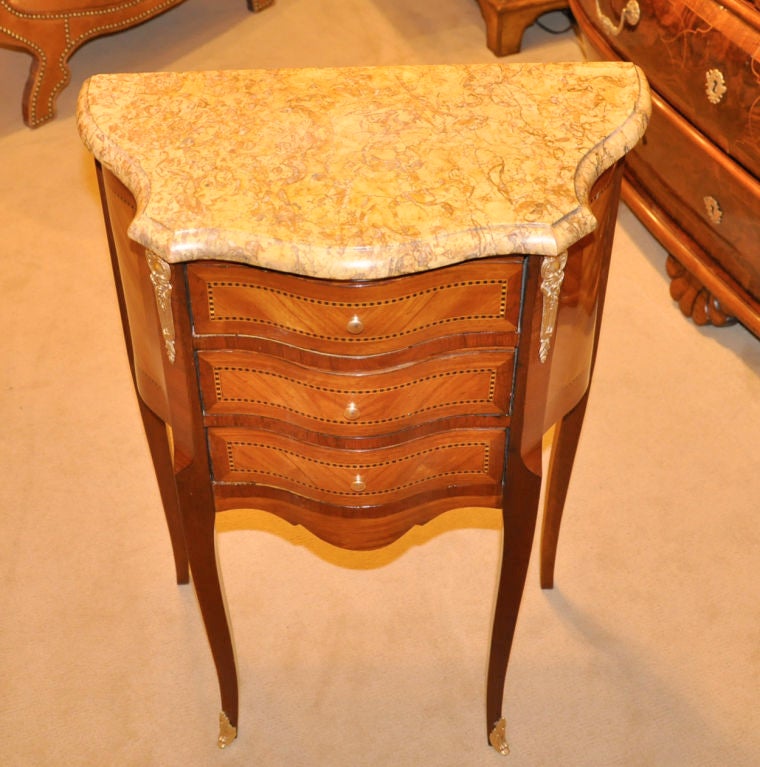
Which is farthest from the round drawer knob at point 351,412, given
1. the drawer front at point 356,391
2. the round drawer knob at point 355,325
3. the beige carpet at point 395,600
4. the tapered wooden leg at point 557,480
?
the beige carpet at point 395,600

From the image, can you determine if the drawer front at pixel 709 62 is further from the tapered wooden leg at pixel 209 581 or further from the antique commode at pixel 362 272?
the tapered wooden leg at pixel 209 581

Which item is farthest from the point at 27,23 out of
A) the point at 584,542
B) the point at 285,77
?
the point at 584,542

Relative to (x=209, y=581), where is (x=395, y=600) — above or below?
below

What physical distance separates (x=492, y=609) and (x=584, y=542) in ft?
0.91

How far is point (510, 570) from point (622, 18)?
1567 millimetres

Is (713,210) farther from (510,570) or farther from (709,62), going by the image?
(510,570)

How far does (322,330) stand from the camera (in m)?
1.49

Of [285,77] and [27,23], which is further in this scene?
[27,23]

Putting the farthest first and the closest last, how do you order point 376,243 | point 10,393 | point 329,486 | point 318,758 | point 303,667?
1. point 10,393
2. point 303,667
3. point 318,758
4. point 329,486
5. point 376,243

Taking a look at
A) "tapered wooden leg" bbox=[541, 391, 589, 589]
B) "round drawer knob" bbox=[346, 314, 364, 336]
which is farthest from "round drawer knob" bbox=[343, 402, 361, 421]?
"tapered wooden leg" bbox=[541, 391, 589, 589]

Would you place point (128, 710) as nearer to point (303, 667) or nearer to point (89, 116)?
point (303, 667)

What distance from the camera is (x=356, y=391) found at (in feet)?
5.08

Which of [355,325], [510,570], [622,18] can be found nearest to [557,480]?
[510,570]

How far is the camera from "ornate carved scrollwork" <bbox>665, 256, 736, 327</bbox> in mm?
2898
